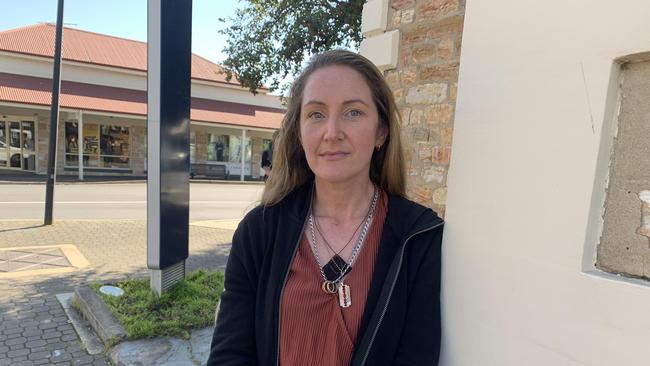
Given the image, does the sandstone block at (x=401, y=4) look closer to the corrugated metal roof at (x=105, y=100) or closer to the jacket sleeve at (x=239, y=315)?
the jacket sleeve at (x=239, y=315)

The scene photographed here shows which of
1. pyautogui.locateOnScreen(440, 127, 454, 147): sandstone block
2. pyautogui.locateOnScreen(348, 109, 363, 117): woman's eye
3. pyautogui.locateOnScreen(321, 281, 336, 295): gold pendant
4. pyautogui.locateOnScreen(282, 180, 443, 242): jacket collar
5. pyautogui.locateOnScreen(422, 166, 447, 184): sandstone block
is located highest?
pyautogui.locateOnScreen(440, 127, 454, 147): sandstone block

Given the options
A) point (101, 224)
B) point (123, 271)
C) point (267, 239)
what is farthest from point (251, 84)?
point (267, 239)

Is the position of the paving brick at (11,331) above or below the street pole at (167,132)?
below

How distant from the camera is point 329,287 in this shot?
4.63 ft

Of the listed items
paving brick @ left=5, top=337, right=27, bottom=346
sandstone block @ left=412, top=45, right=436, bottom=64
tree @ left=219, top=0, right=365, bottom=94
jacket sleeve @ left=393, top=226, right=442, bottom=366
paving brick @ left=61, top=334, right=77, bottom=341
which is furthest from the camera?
tree @ left=219, top=0, right=365, bottom=94

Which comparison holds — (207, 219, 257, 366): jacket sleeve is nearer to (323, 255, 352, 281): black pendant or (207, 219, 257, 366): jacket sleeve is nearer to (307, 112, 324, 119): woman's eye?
(323, 255, 352, 281): black pendant

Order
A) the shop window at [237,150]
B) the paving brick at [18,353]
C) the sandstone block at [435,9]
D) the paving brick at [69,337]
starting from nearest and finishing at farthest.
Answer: the sandstone block at [435,9] → the paving brick at [18,353] → the paving brick at [69,337] → the shop window at [237,150]

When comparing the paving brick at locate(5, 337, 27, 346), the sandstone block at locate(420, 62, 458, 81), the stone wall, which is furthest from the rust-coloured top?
the paving brick at locate(5, 337, 27, 346)

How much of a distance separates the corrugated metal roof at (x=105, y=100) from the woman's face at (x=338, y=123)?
56.8 ft

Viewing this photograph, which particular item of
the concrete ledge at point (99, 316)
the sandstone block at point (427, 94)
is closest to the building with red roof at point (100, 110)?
the concrete ledge at point (99, 316)

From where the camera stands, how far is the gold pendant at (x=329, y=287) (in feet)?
4.60

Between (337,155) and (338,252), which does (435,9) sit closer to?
(337,155)

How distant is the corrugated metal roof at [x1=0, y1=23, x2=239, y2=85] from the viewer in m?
21.0

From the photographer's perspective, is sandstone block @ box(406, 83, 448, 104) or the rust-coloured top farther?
sandstone block @ box(406, 83, 448, 104)
